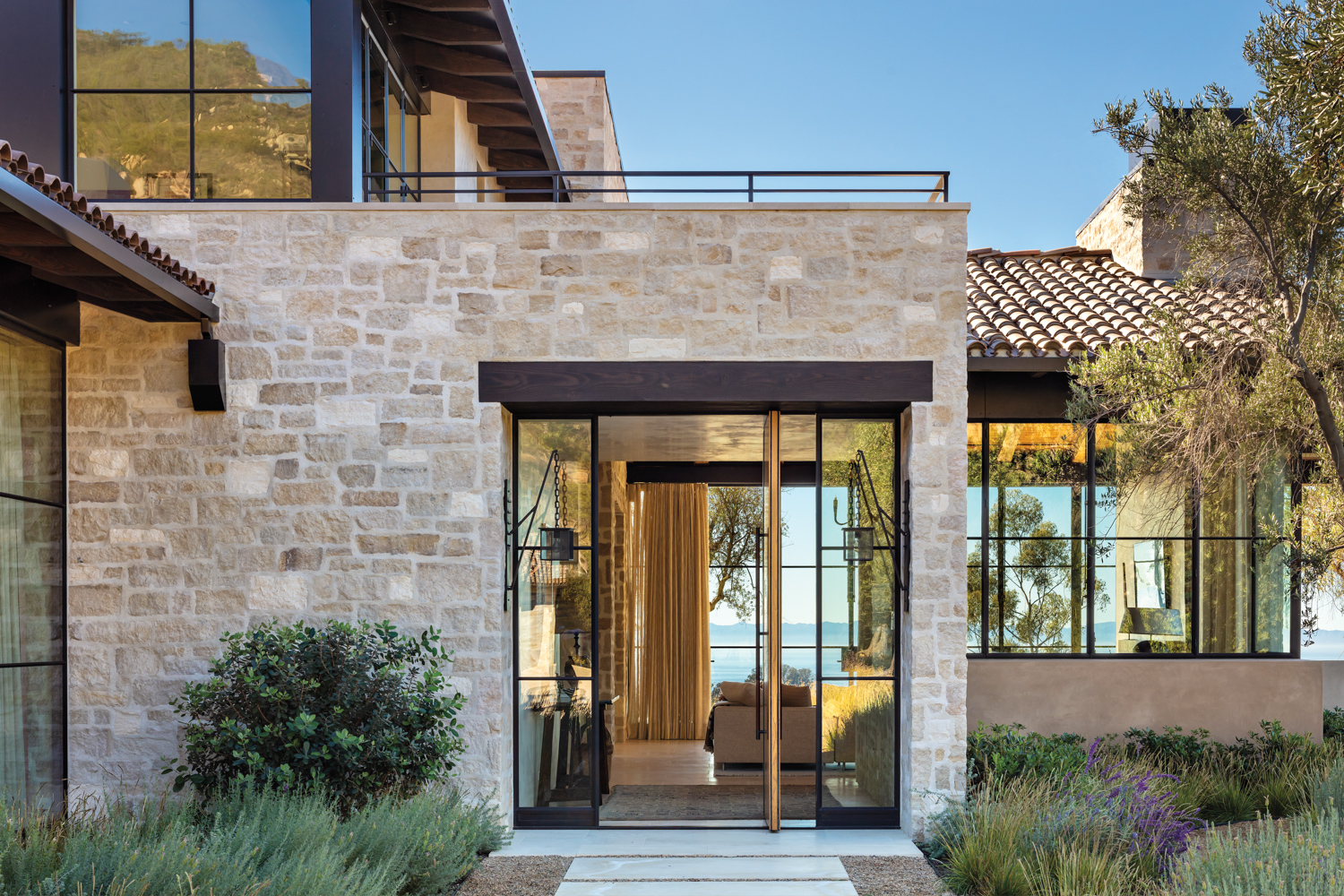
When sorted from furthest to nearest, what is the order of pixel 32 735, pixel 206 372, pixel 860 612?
1. pixel 860 612
2. pixel 206 372
3. pixel 32 735

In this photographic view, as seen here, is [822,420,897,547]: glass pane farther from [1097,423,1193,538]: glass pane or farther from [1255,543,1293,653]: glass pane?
[1255,543,1293,653]: glass pane

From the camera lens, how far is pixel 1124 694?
805 centimetres

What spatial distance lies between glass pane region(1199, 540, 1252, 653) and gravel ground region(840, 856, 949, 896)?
4197 mm

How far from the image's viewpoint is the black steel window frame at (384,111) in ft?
22.9

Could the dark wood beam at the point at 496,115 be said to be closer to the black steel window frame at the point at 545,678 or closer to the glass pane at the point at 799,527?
the black steel window frame at the point at 545,678

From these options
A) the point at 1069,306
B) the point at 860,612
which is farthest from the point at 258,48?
the point at 1069,306

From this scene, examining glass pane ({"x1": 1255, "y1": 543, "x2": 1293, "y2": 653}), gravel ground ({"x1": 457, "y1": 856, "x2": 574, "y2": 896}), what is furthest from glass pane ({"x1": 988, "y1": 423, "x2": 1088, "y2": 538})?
gravel ground ({"x1": 457, "y1": 856, "x2": 574, "y2": 896})

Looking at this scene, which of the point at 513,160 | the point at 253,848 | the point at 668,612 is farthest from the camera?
the point at 668,612

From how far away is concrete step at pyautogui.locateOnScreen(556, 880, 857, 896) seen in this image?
510 centimetres

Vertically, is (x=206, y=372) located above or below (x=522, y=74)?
below

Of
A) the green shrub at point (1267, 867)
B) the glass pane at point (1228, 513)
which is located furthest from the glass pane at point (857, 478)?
the glass pane at point (1228, 513)

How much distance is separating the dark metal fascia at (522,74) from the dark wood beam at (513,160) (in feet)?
0.56

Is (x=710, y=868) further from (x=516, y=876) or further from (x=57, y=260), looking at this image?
(x=57, y=260)

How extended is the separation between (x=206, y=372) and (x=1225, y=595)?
8.02 m
